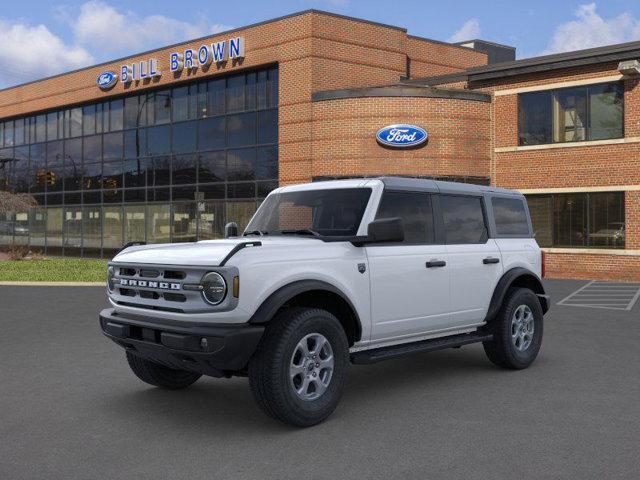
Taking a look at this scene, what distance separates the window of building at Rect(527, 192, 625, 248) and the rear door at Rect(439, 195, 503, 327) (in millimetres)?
15270

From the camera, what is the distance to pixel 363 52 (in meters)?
25.2

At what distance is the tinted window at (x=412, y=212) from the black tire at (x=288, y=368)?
1361 mm

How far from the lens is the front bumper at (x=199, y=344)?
16.4 feet

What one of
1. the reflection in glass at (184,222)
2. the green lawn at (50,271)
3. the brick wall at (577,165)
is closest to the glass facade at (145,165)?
the reflection in glass at (184,222)

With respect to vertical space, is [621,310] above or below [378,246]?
below

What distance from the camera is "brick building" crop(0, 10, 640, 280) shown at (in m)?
21.3

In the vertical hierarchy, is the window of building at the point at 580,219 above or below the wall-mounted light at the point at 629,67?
below

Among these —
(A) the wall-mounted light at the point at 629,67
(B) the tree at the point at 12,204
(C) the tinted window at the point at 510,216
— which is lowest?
(C) the tinted window at the point at 510,216

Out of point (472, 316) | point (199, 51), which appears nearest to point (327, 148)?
point (199, 51)

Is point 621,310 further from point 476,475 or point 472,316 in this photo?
point 476,475

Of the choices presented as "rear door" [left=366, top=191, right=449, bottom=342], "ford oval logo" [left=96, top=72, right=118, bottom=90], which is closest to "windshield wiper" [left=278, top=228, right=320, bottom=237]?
"rear door" [left=366, top=191, right=449, bottom=342]

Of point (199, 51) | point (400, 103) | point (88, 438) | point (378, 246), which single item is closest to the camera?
point (88, 438)

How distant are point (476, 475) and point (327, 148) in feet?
65.3

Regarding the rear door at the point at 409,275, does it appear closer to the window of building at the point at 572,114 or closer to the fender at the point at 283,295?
the fender at the point at 283,295
